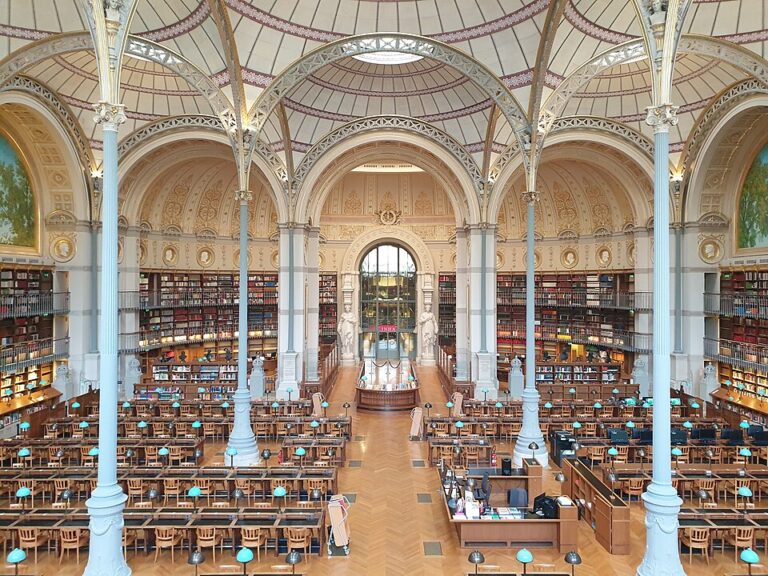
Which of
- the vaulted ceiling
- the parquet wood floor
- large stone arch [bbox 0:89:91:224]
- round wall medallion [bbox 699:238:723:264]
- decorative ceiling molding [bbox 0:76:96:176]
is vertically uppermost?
the vaulted ceiling

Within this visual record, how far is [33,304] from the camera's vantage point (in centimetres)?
1842

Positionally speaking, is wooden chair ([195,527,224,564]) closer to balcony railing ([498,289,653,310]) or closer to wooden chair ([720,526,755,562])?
wooden chair ([720,526,755,562])

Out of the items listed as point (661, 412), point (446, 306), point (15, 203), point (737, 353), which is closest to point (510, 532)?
point (661, 412)

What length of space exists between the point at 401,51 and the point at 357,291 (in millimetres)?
16731

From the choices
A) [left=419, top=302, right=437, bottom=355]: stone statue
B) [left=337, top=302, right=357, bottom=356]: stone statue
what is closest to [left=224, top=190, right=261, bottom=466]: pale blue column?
[left=337, top=302, right=357, bottom=356]: stone statue

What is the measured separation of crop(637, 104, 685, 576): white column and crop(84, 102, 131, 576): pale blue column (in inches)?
315

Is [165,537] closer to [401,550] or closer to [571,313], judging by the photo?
[401,550]

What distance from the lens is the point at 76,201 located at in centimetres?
2002

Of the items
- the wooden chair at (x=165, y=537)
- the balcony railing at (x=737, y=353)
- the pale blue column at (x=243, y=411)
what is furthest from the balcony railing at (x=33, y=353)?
the balcony railing at (x=737, y=353)

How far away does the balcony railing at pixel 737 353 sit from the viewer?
58.2 feet

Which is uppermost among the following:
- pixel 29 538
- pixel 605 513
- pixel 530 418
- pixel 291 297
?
pixel 291 297

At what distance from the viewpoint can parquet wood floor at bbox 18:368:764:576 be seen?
8.82 metres

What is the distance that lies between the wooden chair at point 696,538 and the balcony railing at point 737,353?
1118 centimetres

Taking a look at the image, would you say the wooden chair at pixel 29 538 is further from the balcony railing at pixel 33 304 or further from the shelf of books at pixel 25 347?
the balcony railing at pixel 33 304
